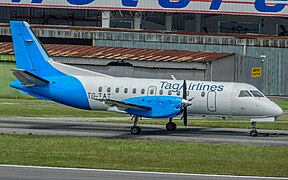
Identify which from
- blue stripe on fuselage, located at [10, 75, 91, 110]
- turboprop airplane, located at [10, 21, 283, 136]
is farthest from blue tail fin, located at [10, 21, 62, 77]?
blue stripe on fuselage, located at [10, 75, 91, 110]

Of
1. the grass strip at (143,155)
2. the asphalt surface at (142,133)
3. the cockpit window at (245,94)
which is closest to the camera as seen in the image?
the grass strip at (143,155)

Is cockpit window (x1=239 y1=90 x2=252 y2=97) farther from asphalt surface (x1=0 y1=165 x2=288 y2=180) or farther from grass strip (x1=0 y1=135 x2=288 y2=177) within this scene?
asphalt surface (x1=0 y1=165 x2=288 y2=180)

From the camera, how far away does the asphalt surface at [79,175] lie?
24672mm

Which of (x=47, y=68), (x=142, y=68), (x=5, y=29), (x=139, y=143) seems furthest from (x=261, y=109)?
(x=5, y=29)

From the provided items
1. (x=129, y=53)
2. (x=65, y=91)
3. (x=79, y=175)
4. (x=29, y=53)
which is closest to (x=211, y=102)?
(x=65, y=91)

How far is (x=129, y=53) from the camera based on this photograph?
76688mm

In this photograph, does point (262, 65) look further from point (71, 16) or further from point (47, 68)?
point (47, 68)

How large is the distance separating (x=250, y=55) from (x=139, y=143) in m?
48.0

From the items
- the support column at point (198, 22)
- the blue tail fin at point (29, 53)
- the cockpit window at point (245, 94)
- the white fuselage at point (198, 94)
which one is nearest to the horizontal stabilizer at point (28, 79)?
the blue tail fin at point (29, 53)

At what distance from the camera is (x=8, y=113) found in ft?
181

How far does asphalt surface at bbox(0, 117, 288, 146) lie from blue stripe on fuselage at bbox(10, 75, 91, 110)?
60.5 inches

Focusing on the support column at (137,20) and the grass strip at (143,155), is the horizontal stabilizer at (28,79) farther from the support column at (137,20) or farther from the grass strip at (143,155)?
the support column at (137,20)

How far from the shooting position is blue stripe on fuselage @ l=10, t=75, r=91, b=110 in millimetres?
44000

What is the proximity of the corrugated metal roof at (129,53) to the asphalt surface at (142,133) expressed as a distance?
965 inches
